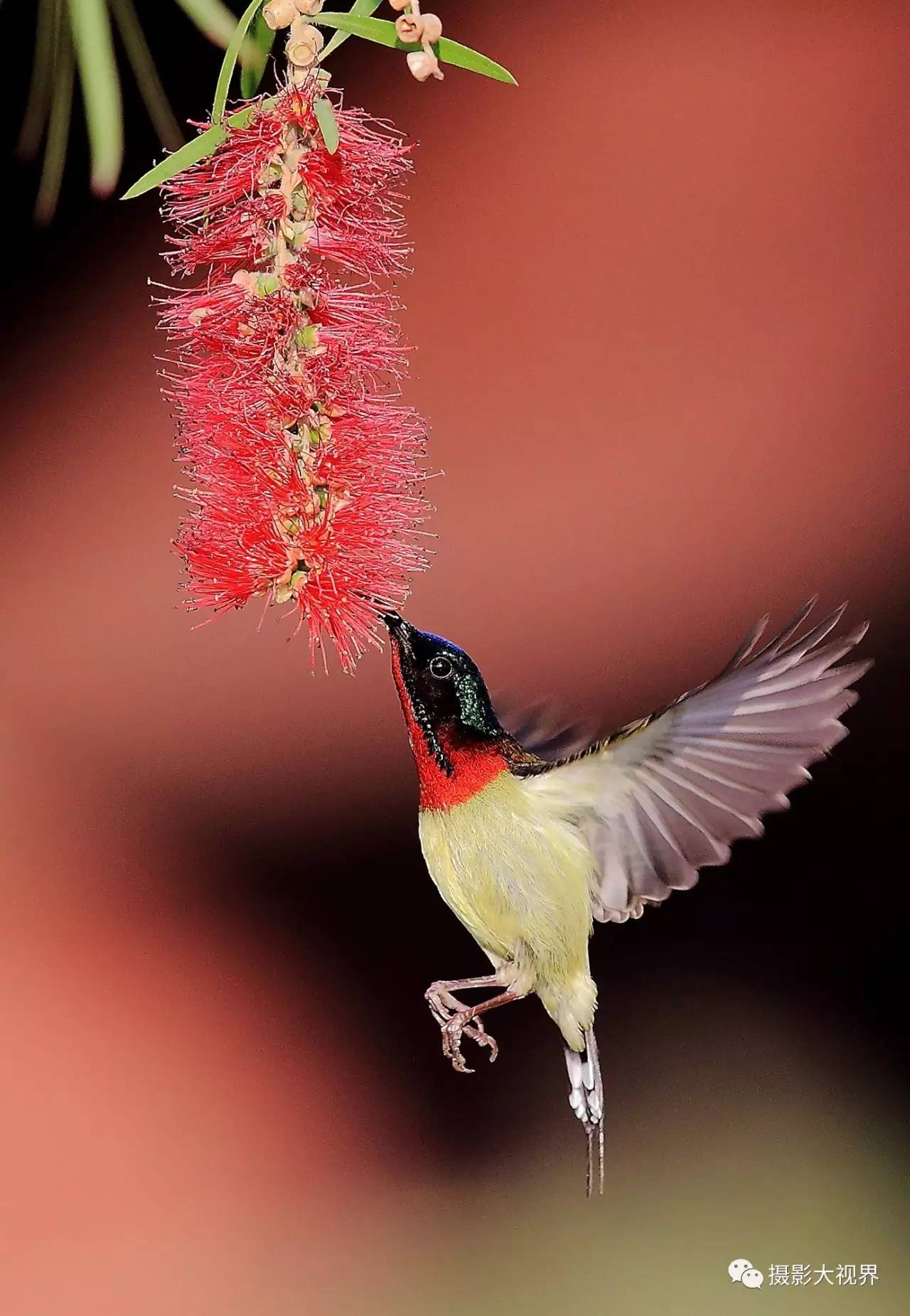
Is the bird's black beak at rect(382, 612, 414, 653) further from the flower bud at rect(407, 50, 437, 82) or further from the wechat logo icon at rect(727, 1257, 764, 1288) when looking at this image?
the wechat logo icon at rect(727, 1257, 764, 1288)

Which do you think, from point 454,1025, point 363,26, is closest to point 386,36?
point 363,26

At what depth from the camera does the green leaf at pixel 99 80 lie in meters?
0.56

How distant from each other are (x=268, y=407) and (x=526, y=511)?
A: 1.79ft

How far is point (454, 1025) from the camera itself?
669 mm

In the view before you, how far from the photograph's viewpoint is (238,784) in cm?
107

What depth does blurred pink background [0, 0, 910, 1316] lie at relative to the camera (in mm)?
1051

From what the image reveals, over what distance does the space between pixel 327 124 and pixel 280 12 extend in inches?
2.4

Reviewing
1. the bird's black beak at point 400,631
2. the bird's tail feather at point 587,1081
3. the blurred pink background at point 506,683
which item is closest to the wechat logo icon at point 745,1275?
the blurred pink background at point 506,683

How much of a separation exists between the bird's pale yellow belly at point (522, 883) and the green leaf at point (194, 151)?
1.13 feet

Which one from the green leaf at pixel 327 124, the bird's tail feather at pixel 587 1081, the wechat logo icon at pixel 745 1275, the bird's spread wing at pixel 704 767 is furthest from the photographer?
the wechat logo icon at pixel 745 1275

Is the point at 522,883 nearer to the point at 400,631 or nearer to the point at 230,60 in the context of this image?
the point at 400,631

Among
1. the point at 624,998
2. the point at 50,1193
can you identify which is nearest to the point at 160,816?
the point at 50,1193

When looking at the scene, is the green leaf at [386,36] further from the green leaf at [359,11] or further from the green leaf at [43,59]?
the green leaf at [43,59]

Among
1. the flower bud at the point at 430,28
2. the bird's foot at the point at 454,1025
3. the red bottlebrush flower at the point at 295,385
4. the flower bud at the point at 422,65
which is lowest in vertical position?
the bird's foot at the point at 454,1025
